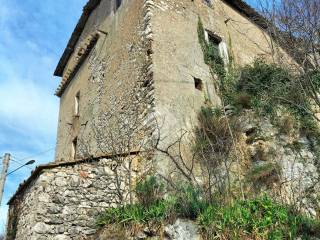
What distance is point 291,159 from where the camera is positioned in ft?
28.3

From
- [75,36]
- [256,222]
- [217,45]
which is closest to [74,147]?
[75,36]

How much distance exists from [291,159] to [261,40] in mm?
7214

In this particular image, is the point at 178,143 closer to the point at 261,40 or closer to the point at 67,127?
the point at 67,127

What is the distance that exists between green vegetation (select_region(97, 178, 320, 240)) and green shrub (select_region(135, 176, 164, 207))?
110 mm

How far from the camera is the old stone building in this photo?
738 centimetres

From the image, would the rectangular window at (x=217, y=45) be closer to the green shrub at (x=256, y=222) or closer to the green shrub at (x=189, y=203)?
the green shrub at (x=189, y=203)

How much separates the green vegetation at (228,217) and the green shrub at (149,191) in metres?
0.11

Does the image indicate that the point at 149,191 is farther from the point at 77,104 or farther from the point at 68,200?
the point at 77,104

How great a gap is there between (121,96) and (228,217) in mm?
5082

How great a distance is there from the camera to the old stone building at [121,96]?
7375 millimetres

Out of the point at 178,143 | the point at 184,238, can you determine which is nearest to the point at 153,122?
the point at 178,143

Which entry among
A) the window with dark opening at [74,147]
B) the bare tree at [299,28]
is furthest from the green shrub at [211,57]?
the window with dark opening at [74,147]

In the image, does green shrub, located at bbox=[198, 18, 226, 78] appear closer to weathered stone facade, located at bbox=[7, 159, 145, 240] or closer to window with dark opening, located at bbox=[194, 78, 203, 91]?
window with dark opening, located at bbox=[194, 78, 203, 91]

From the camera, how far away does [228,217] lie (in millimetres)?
6105
